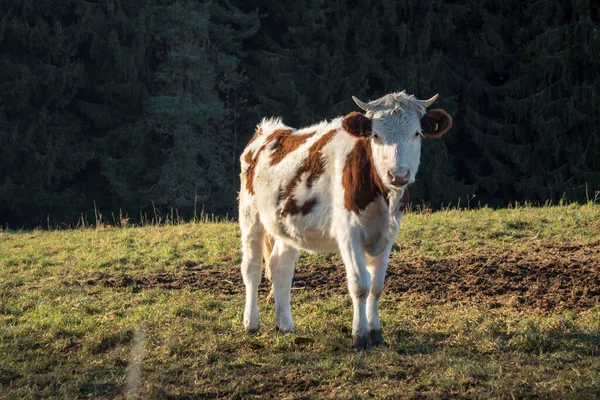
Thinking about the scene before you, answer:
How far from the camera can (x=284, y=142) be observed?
814 cm

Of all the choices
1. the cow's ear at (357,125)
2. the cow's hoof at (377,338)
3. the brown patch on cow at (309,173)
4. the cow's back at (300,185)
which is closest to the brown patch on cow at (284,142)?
the cow's back at (300,185)

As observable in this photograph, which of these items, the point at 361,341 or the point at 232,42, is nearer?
the point at 361,341

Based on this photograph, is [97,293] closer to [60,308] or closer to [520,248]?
[60,308]

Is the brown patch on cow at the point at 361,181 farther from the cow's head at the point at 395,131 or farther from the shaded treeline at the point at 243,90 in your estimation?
the shaded treeline at the point at 243,90

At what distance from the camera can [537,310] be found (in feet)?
26.3

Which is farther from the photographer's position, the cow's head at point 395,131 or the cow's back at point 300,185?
the cow's back at point 300,185

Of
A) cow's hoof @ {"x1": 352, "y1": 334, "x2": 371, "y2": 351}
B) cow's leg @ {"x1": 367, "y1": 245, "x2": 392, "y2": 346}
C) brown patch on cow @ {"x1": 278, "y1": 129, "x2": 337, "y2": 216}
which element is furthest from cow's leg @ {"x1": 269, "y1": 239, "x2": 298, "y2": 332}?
cow's hoof @ {"x1": 352, "y1": 334, "x2": 371, "y2": 351}

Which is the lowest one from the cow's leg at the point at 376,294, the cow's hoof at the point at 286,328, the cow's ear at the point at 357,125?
the cow's hoof at the point at 286,328

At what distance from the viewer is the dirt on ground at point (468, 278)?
28.5 ft

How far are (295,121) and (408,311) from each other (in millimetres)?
23689

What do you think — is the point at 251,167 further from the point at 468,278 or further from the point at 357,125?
the point at 468,278

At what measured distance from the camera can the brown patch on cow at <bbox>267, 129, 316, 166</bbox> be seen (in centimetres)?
788

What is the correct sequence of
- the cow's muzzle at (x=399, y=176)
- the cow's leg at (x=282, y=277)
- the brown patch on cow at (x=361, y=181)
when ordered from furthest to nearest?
1. the cow's leg at (x=282, y=277)
2. the brown patch on cow at (x=361, y=181)
3. the cow's muzzle at (x=399, y=176)

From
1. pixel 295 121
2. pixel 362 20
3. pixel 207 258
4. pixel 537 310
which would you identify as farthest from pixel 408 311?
pixel 362 20
